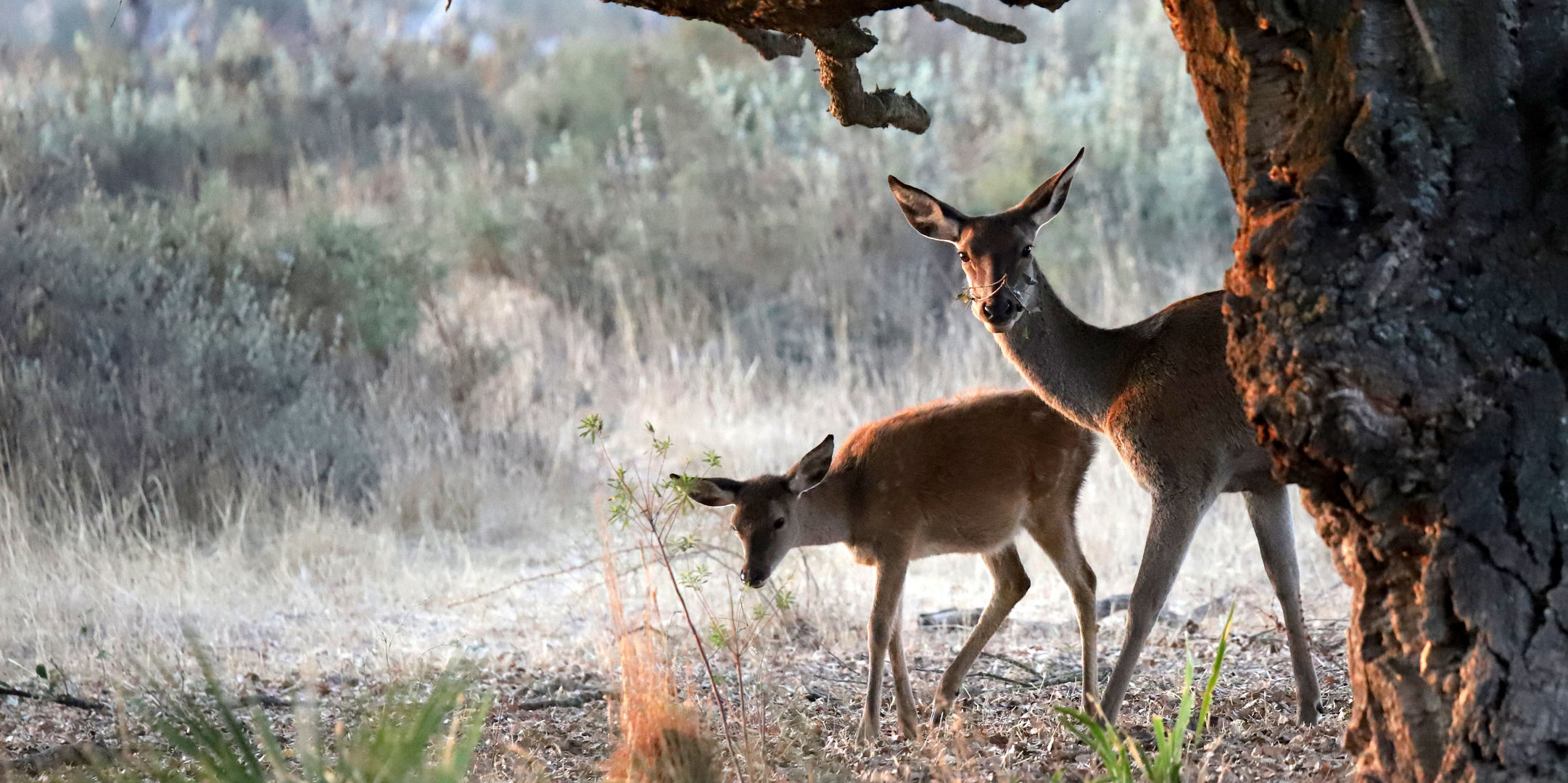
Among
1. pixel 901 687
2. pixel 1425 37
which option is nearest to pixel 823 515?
pixel 901 687

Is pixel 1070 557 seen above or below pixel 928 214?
below

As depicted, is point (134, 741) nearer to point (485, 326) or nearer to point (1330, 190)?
point (1330, 190)

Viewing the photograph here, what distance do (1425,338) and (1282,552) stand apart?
7.86ft

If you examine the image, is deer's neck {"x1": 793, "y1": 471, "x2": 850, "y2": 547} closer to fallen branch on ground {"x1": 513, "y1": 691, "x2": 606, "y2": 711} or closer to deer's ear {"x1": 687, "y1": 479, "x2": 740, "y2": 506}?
deer's ear {"x1": 687, "y1": 479, "x2": 740, "y2": 506}

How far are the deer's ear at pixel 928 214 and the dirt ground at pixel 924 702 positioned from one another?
1656 millimetres

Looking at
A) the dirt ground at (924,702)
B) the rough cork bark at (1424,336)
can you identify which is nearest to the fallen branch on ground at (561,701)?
the dirt ground at (924,702)

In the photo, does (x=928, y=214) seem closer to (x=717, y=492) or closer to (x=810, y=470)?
(x=810, y=470)

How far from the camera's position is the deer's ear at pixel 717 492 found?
19.0 ft

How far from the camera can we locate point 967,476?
6180 millimetres

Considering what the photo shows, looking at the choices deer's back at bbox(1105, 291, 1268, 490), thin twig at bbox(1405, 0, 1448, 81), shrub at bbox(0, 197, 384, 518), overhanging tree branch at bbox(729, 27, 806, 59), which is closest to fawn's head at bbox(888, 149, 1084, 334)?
deer's back at bbox(1105, 291, 1268, 490)

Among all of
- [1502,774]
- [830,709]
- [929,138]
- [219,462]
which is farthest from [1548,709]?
[929,138]

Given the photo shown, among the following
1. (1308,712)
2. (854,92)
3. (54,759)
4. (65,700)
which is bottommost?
(54,759)

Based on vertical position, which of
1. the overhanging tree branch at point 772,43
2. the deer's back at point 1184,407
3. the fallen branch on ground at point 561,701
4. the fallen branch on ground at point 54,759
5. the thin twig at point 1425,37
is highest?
the thin twig at point 1425,37

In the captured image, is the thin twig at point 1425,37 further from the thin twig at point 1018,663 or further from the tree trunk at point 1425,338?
the thin twig at point 1018,663
